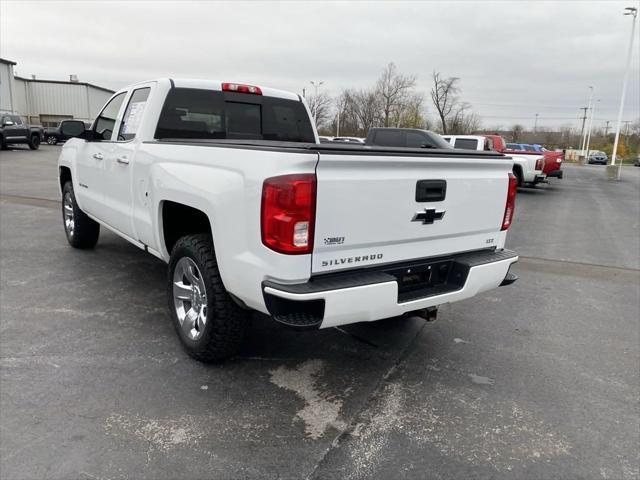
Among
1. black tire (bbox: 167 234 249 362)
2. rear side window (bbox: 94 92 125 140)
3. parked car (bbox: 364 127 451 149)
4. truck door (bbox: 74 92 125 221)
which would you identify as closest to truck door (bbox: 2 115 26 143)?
parked car (bbox: 364 127 451 149)

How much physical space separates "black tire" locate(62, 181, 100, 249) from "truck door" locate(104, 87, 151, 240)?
155 centimetres

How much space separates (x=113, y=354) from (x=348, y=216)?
2.08 metres

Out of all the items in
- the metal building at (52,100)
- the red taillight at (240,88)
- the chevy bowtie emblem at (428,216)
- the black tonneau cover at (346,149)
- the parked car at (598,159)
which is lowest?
the parked car at (598,159)

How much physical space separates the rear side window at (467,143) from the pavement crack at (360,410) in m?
12.7

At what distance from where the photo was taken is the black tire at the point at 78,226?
6.23m

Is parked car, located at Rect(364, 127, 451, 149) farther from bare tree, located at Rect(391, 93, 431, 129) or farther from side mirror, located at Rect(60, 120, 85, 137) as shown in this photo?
bare tree, located at Rect(391, 93, 431, 129)

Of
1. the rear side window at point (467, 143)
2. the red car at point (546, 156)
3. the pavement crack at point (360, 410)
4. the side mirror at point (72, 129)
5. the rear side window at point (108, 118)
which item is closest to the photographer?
the pavement crack at point (360, 410)

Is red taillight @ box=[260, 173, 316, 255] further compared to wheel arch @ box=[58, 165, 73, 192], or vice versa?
wheel arch @ box=[58, 165, 73, 192]

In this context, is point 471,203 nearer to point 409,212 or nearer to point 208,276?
point 409,212

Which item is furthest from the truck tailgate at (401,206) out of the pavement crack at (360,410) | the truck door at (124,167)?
the truck door at (124,167)

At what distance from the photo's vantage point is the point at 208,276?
3.14 meters

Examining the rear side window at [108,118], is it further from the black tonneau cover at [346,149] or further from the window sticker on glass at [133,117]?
the black tonneau cover at [346,149]

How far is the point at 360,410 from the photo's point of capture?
9.82 ft

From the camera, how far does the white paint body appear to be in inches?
102
